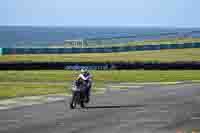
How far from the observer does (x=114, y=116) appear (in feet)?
86.6

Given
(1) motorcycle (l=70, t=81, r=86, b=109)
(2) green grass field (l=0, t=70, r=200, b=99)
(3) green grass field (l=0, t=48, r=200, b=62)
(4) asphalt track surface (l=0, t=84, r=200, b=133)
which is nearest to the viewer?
(4) asphalt track surface (l=0, t=84, r=200, b=133)

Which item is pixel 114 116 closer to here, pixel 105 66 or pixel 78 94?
pixel 78 94

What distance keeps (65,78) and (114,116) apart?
92.3 ft

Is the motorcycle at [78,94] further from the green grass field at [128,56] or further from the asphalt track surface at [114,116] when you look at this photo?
the green grass field at [128,56]

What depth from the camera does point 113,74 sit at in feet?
188

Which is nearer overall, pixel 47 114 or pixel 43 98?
pixel 47 114

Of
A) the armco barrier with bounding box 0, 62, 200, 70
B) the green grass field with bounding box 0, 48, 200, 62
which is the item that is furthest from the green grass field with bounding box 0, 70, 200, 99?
the green grass field with bounding box 0, 48, 200, 62

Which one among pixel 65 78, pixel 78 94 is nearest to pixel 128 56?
pixel 65 78

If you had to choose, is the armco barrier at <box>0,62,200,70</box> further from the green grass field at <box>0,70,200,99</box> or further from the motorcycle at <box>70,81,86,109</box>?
the motorcycle at <box>70,81,86,109</box>

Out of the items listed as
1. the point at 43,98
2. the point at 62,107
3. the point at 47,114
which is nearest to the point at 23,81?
the point at 43,98

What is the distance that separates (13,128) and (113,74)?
35379 millimetres

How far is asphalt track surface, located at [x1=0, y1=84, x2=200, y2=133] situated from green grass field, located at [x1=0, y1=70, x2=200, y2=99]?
29.4 feet

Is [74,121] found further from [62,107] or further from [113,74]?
[113,74]

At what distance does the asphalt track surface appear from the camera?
22.3 m
